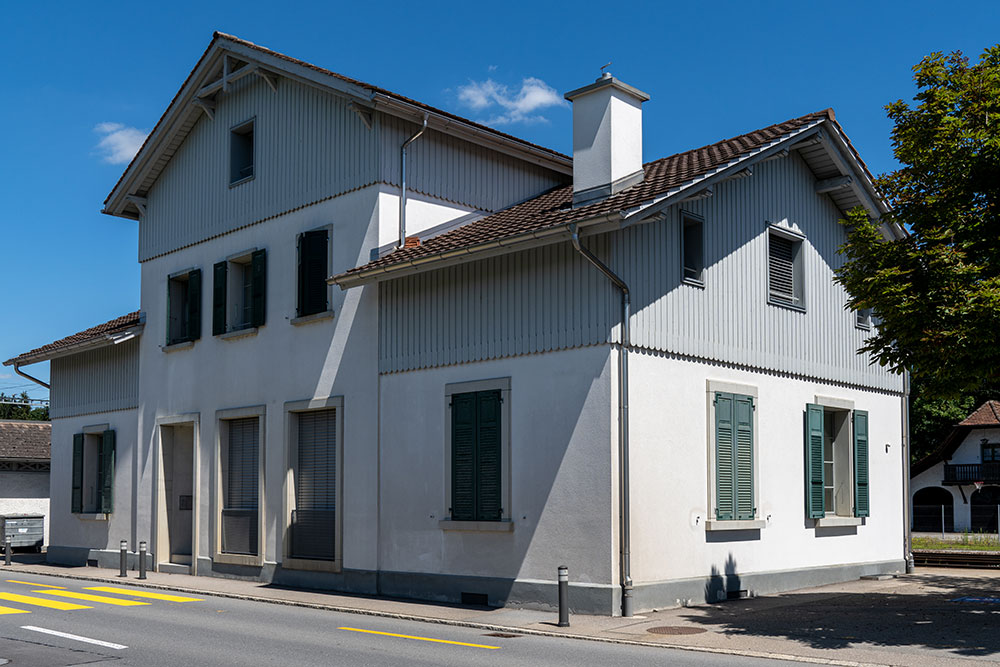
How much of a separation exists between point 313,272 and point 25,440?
21.3 m

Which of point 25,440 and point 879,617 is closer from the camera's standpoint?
point 879,617

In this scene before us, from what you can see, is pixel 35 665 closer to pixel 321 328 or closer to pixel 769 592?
pixel 321 328

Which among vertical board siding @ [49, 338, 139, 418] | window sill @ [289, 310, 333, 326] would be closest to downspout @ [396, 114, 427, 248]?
window sill @ [289, 310, 333, 326]

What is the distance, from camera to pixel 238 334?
68.4ft

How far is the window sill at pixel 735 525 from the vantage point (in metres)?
15.8

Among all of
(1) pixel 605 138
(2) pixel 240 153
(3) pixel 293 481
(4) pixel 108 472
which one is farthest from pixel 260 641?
(4) pixel 108 472

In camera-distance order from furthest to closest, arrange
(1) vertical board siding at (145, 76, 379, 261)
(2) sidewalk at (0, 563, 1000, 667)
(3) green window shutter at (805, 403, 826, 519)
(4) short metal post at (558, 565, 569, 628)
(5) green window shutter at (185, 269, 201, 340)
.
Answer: (5) green window shutter at (185, 269, 201, 340)
(1) vertical board siding at (145, 76, 379, 261)
(3) green window shutter at (805, 403, 826, 519)
(4) short metal post at (558, 565, 569, 628)
(2) sidewalk at (0, 563, 1000, 667)

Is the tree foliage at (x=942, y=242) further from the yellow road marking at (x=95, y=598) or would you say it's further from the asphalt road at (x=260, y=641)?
the yellow road marking at (x=95, y=598)

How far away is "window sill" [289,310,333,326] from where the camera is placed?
18766 millimetres

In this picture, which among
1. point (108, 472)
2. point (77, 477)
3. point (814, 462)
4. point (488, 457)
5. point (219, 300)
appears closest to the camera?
point (488, 457)

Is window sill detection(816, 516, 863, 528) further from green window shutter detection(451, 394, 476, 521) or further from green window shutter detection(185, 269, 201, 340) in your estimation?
green window shutter detection(185, 269, 201, 340)

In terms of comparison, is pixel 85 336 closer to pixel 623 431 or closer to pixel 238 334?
pixel 238 334

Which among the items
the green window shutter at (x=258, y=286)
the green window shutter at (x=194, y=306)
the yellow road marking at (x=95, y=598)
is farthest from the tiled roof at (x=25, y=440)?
the green window shutter at (x=258, y=286)

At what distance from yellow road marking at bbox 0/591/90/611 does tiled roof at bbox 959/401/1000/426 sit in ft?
168
